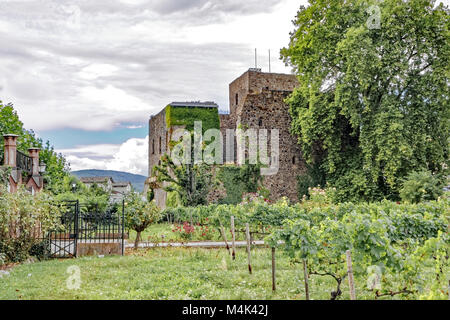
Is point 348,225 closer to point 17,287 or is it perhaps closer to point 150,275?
point 150,275

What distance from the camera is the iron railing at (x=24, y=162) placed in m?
16.9

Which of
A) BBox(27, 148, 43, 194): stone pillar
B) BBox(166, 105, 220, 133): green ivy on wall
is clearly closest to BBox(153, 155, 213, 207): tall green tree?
BBox(166, 105, 220, 133): green ivy on wall

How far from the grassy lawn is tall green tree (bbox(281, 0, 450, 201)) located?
1166 centimetres

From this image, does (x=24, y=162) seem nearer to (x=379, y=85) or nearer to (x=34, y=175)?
(x=34, y=175)

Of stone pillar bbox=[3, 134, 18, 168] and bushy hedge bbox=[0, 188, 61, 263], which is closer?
bushy hedge bbox=[0, 188, 61, 263]

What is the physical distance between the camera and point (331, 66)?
23234 millimetres

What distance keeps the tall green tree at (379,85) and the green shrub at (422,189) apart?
8.05 ft

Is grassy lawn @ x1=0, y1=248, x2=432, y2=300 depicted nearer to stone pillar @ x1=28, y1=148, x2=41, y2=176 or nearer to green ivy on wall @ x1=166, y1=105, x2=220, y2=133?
stone pillar @ x1=28, y1=148, x2=41, y2=176

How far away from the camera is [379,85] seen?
21.8m

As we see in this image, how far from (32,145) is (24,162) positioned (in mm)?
14746

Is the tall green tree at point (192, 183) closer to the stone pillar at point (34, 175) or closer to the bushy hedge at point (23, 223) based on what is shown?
the stone pillar at point (34, 175)

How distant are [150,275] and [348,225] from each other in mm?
4316

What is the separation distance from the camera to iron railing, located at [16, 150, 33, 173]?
666 inches
